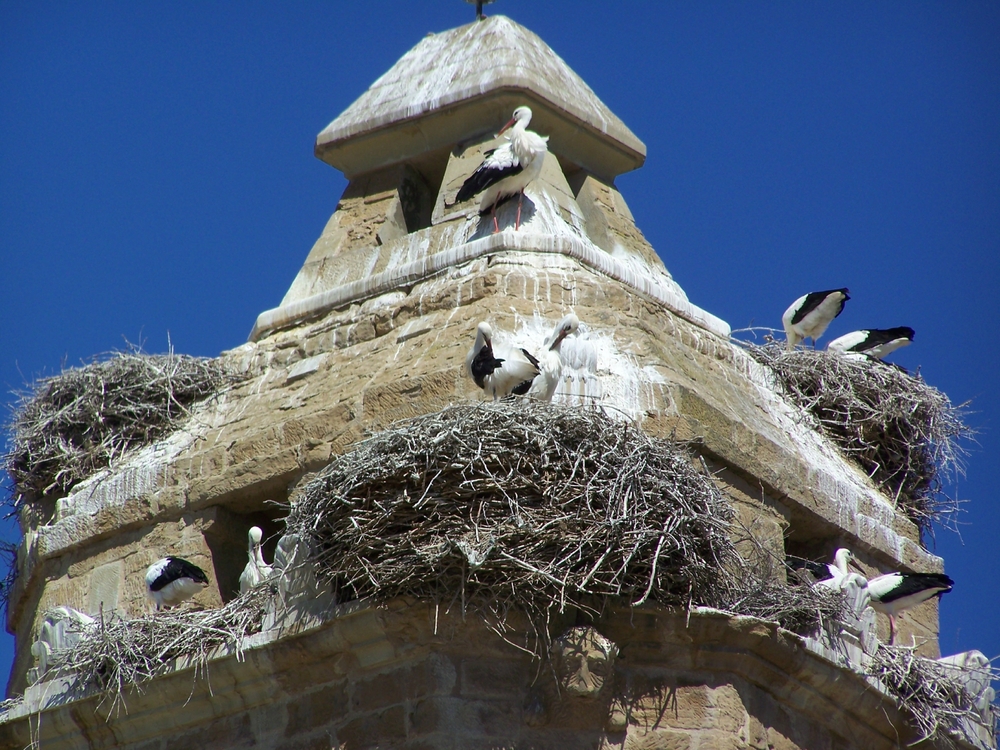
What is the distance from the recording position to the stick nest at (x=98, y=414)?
10773 millimetres

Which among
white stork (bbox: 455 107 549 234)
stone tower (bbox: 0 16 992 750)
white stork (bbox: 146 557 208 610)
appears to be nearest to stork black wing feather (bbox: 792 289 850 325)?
stone tower (bbox: 0 16 992 750)

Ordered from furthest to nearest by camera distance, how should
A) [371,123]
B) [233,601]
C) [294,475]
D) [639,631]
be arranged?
[371,123]
[294,475]
[233,601]
[639,631]

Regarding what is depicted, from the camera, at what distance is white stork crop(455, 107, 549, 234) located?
1058 centimetres

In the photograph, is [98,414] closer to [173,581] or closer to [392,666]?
[173,581]

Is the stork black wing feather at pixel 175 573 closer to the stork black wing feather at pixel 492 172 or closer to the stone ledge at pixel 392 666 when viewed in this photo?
the stone ledge at pixel 392 666

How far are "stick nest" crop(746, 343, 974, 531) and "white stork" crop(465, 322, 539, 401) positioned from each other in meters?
2.35

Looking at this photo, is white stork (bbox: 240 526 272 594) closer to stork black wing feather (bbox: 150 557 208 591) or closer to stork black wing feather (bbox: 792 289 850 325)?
stork black wing feather (bbox: 150 557 208 591)

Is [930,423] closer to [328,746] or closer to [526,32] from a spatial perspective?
[526,32]

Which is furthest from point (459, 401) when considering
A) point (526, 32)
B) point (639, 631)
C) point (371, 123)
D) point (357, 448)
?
point (526, 32)

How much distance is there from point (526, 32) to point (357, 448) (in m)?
4.57

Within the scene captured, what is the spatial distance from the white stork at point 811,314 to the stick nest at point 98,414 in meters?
3.49

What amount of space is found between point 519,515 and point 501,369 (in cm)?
114

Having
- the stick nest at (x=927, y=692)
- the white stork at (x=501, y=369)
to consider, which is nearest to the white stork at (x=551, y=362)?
the white stork at (x=501, y=369)

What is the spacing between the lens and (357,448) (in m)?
8.59
